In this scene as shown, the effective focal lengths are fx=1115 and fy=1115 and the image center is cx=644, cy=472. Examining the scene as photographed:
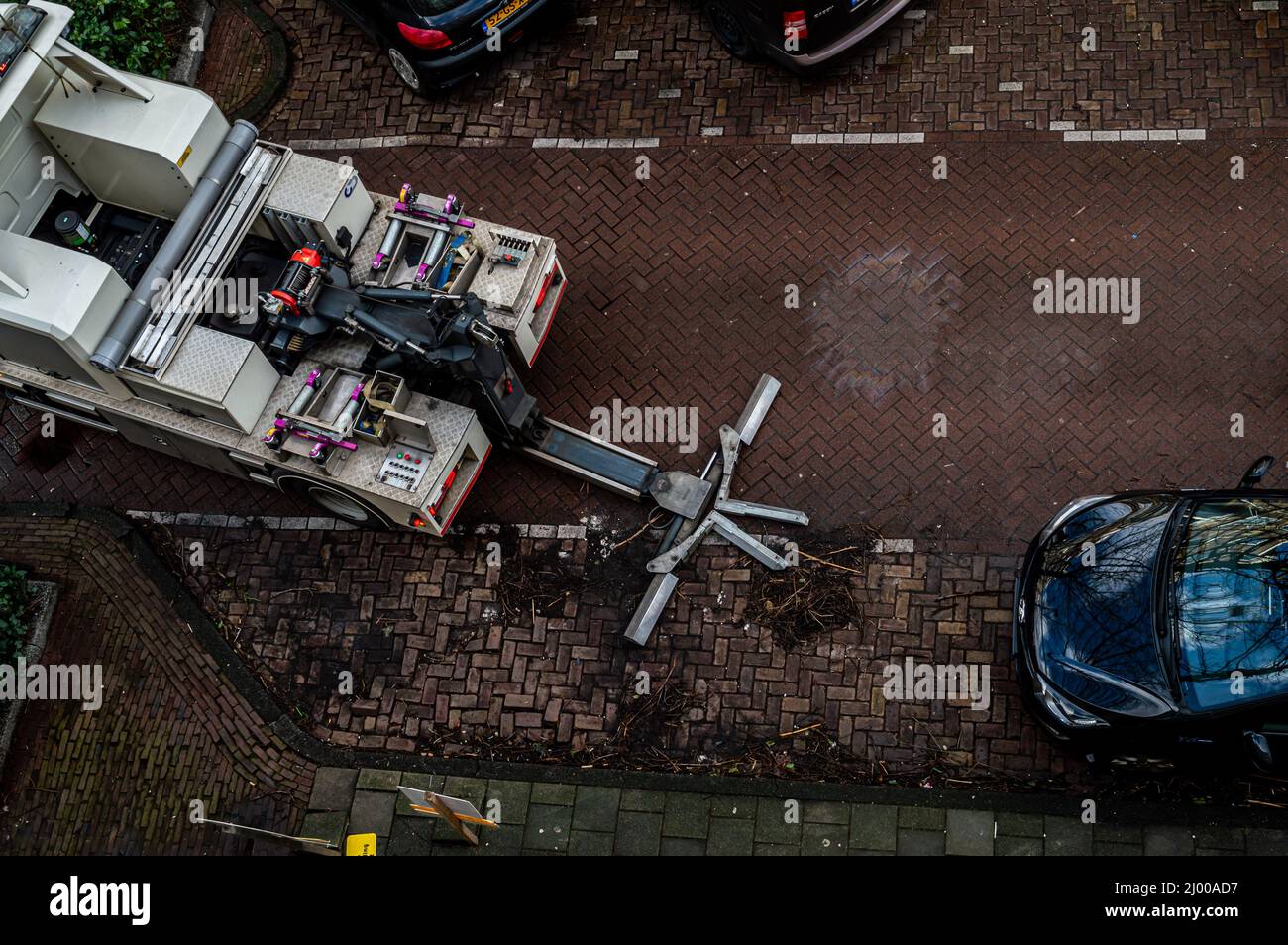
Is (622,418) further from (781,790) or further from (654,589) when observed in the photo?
(781,790)

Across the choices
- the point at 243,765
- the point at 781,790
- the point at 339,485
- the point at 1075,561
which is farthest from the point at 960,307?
the point at 243,765

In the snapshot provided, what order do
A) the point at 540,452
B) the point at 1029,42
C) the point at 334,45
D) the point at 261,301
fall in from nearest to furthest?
the point at 261,301 < the point at 540,452 < the point at 1029,42 < the point at 334,45

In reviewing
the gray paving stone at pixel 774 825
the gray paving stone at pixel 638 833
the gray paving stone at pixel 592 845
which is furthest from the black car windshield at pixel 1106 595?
the gray paving stone at pixel 592 845

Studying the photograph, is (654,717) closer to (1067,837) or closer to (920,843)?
(920,843)

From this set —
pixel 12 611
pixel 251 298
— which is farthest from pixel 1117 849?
pixel 12 611

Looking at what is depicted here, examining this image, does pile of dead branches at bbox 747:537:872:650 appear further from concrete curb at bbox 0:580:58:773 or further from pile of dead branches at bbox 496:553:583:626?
concrete curb at bbox 0:580:58:773

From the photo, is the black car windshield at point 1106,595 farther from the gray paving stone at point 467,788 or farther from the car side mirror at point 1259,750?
the gray paving stone at point 467,788

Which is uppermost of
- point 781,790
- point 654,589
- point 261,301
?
point 261,301

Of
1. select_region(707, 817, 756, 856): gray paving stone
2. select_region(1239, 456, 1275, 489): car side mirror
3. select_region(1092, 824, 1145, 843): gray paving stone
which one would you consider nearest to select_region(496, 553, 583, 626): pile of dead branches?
select_region(707, 817, 756, 856): gray paving stone
